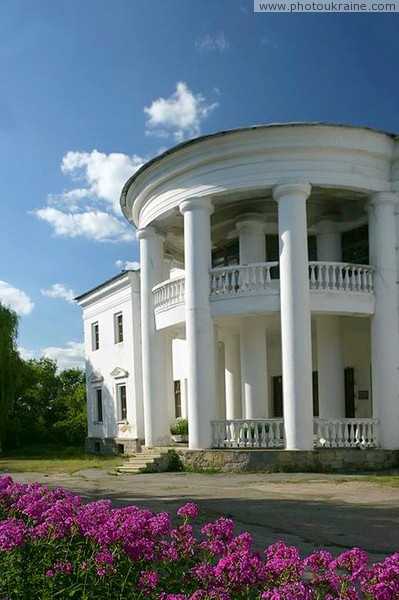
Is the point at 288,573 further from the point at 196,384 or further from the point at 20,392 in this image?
the point at 20,392

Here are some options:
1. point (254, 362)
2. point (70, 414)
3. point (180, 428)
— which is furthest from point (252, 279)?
point (70, 414)

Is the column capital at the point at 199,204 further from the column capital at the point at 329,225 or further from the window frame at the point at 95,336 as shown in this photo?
the window frame at the point at 95,336

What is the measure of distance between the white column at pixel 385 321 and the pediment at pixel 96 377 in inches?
596

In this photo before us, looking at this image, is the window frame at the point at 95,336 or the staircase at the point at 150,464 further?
the window frame at the point at 95,336

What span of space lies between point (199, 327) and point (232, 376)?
5280 mm

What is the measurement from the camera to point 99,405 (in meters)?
30.4

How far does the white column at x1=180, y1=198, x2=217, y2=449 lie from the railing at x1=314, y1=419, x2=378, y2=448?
282cm

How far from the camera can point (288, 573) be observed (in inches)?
141

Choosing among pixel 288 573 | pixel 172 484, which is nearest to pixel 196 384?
pixel 172 484

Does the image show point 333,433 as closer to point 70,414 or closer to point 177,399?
point 177,399

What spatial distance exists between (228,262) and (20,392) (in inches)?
777

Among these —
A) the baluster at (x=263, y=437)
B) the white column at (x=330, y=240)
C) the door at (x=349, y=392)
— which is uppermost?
the white column at (x=330, y=240)

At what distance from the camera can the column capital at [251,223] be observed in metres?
20.1

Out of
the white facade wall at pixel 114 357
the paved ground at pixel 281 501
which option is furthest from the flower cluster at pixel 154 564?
the white facade wall at pixel 114 357
